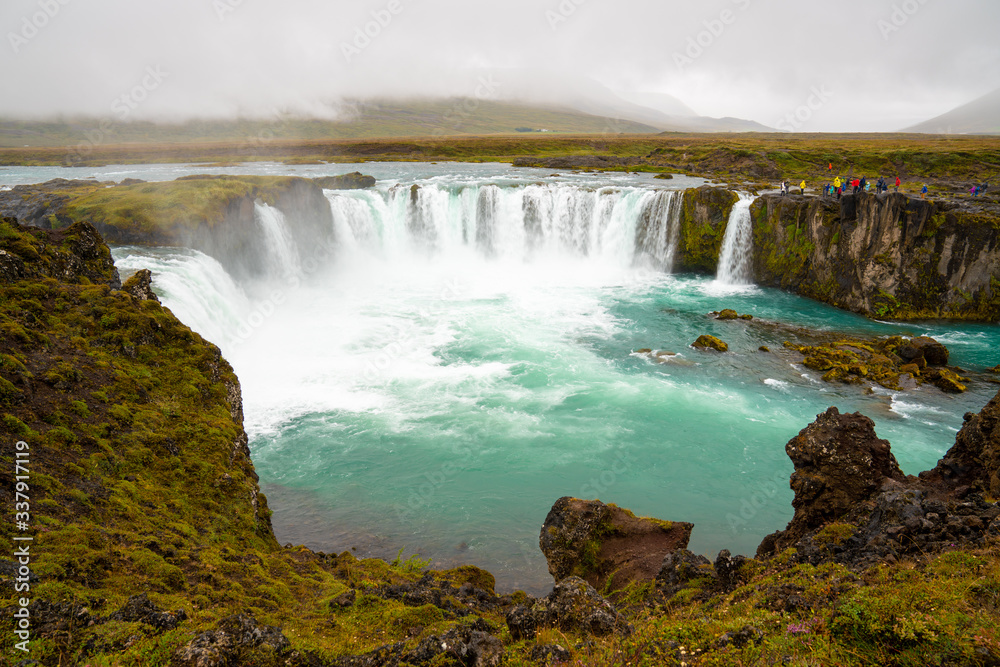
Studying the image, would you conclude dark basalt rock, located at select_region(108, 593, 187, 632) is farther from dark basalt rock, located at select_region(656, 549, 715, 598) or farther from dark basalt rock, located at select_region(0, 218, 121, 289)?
dark basalt rock, located at select_region(0, 218, 121, 289)

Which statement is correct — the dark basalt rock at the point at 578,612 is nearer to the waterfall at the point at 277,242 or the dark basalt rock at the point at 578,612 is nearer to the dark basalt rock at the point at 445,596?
the dark basalt rock at the point at 445,596

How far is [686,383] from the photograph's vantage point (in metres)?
23.4

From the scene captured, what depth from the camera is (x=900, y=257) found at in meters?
32.1

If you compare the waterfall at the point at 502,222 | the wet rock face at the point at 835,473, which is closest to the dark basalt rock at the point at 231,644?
the wet rock face at the point at 835,473

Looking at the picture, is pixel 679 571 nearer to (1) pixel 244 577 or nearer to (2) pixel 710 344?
(1) pixel 244 577

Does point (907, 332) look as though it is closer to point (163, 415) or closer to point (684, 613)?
point (684, 613)

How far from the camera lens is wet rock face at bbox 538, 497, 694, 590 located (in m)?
11.4

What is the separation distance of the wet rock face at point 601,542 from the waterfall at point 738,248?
31.9 m

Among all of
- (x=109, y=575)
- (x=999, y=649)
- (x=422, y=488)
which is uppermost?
(x=999, y=649)

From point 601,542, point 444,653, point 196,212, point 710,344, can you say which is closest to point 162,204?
point 196,212

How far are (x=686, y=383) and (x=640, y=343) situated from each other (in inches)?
193

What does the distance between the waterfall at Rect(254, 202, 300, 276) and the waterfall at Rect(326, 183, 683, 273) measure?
502 centimetres

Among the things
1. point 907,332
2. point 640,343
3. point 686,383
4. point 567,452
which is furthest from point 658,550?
point 907,332

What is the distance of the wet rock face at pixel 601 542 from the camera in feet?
37.4
